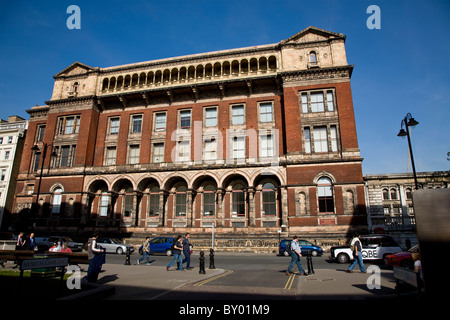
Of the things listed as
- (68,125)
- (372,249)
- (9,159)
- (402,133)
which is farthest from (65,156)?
(402,133)

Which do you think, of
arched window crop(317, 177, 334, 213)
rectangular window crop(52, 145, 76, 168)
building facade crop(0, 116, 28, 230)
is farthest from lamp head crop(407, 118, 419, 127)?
building facade crop(0, 116, 28, 230)

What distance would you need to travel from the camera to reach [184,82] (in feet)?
114

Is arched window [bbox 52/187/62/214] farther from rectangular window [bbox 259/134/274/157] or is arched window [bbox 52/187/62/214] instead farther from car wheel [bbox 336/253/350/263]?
car wheel [bbox 336/253/350/263]

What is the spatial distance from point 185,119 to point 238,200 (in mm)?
11856

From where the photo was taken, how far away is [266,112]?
32.4 meters

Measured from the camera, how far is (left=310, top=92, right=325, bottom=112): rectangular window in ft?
98.3

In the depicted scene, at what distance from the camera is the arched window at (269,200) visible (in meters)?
30.1

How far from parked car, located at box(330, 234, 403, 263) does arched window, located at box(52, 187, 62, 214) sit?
3131 centimetres

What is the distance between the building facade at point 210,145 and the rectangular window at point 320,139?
15cm

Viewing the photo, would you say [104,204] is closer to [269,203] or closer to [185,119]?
[185,119]

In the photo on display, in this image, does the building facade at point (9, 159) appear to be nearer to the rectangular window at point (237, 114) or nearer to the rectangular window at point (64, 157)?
the rectangular window at point (64, 157)
